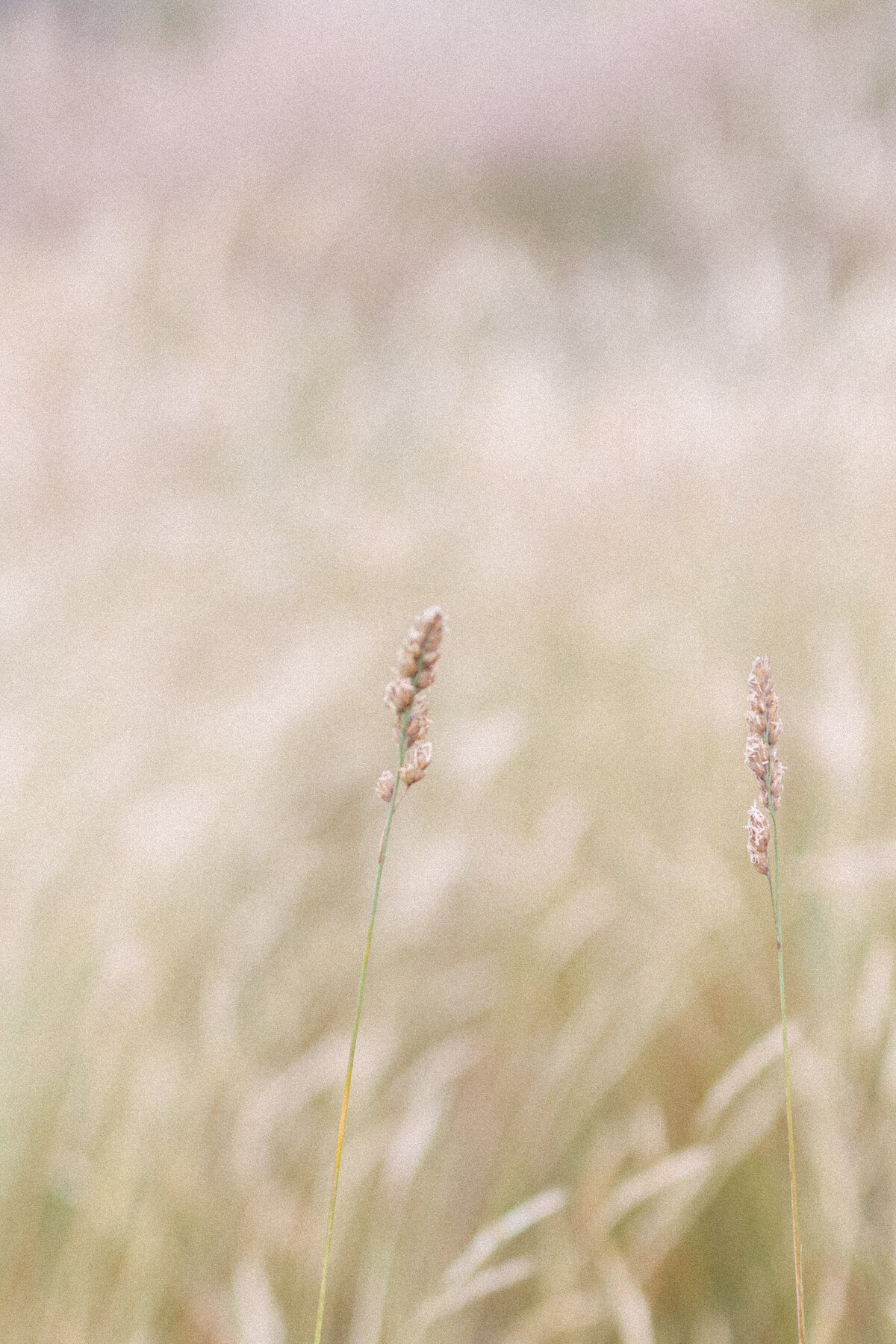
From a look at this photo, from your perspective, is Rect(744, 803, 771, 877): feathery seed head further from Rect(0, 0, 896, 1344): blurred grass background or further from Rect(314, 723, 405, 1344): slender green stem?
Rect(0, 0, 896, 1344): blurred grass background

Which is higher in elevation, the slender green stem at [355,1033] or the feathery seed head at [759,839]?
the feathery seed head at [759,839]

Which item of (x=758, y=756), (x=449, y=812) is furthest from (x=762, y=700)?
(x=449, y=812)

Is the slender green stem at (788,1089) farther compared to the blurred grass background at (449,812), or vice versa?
the blurred grass background at (449,812)

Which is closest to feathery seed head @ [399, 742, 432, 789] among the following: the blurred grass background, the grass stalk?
the grass stalk

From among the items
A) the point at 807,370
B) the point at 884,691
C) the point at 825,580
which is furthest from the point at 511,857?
the point at 807,370

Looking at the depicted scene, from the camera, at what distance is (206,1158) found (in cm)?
48

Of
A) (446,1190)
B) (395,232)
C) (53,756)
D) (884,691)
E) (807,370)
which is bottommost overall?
(446,1190)

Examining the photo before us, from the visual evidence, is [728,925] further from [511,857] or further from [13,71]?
[13,71]

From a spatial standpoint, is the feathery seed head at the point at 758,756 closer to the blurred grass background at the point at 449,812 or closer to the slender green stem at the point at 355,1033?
the slender green stem at the point at 355,1033

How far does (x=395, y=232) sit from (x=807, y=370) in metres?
2.15

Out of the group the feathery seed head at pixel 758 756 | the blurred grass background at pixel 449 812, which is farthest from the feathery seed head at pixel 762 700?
the blurred grass background at pixel 449 812

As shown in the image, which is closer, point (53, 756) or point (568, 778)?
point (53, 756)

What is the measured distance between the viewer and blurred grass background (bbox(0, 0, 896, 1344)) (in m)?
0.44

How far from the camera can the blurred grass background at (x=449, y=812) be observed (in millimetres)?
438
